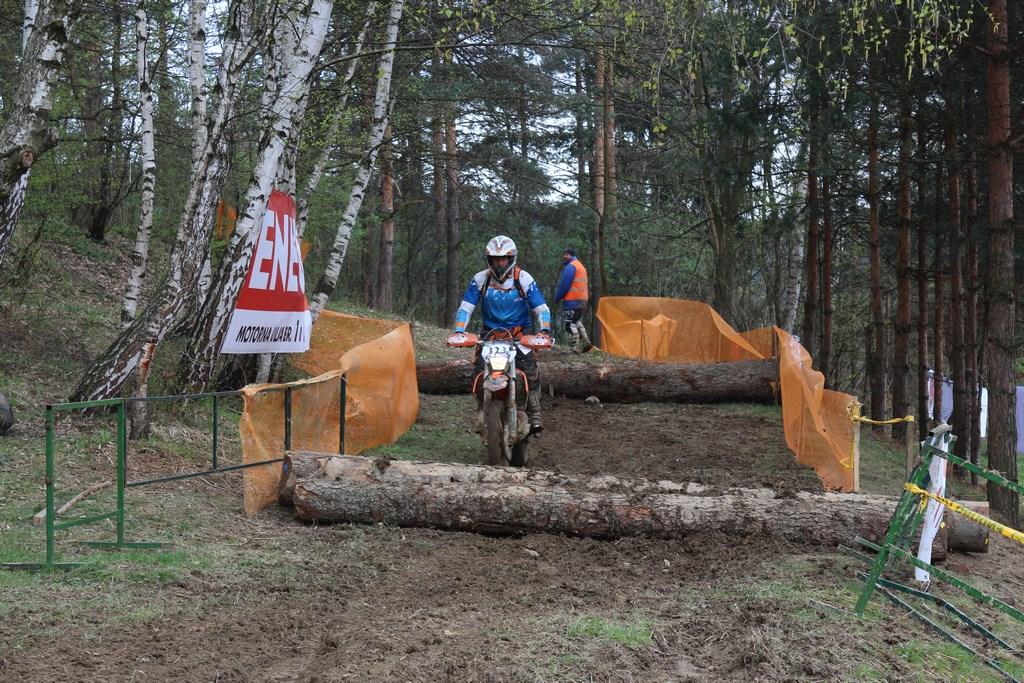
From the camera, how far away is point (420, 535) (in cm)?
693

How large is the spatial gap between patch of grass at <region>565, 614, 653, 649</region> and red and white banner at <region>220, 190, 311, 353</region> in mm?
4599

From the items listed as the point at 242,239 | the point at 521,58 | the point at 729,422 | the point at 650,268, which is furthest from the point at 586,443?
the point at 650,268

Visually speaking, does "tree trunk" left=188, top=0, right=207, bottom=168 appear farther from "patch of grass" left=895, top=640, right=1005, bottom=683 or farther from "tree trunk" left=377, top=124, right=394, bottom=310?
"tree trunk" left=377, top=124, right=394, bottom=310

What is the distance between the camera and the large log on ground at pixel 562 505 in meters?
6.59

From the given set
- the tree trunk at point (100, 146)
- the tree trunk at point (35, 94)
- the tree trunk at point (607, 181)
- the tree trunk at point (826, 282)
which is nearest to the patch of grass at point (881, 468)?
the tree trunk at point (826, 282)

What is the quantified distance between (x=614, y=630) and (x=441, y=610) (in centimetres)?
102

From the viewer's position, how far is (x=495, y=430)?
8609 millimetres

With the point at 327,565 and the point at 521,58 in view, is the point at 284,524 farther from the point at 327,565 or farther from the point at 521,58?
the point at 521,58

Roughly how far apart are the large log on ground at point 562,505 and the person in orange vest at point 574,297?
30.4 feet

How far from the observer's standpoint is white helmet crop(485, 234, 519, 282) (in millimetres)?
9141

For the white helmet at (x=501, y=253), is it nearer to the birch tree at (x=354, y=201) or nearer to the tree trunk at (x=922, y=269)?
the birch tree at (x=354, y=201)

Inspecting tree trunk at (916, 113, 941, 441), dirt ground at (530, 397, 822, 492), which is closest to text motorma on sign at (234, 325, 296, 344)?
dirt ground at (530, 397, 822, 492)

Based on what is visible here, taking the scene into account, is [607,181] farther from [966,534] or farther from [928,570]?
[928,570]

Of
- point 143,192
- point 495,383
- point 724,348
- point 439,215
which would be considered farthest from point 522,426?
point 439,215
